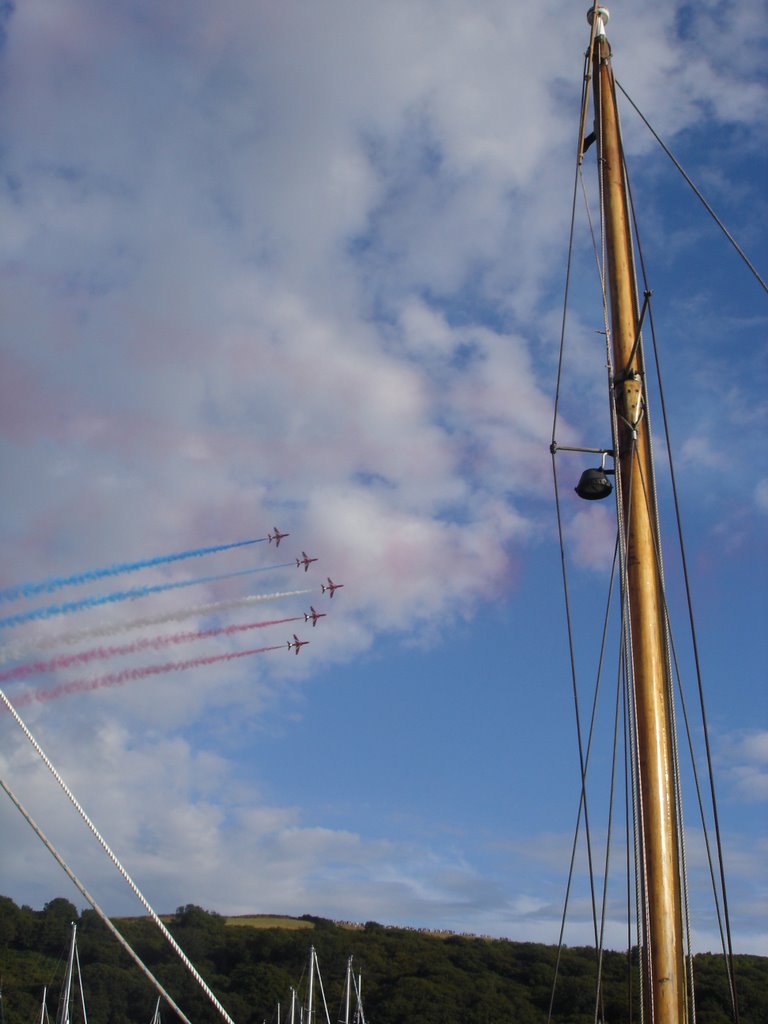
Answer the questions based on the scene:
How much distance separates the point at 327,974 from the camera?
151 m

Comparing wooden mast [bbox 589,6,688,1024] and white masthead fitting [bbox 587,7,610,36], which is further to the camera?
white masthead fitting [bbox 587,7,610,36]

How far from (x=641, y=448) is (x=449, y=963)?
160199 millimetres

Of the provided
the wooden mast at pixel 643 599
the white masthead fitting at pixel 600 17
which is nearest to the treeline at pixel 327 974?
the wooden mast at pixel 643 599

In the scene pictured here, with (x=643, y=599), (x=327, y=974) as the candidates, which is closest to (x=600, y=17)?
(x=643, y=599)

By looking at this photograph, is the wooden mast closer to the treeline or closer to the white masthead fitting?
the white masthead fitting

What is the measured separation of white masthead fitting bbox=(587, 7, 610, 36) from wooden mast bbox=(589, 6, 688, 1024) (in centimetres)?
2

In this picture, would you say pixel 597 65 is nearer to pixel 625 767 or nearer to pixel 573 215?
pixel 573 215

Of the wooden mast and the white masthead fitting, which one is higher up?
the white masthead fitting

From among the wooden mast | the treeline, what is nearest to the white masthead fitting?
the wooden mast

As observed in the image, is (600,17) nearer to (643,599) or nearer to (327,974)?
(643,599)

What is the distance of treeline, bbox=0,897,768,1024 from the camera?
426 ft

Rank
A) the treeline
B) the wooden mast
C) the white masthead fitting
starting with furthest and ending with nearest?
the treeline
the white masthead fitting
the wooden mast

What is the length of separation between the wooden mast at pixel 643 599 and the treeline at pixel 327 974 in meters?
113

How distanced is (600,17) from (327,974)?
15619 centimetres
